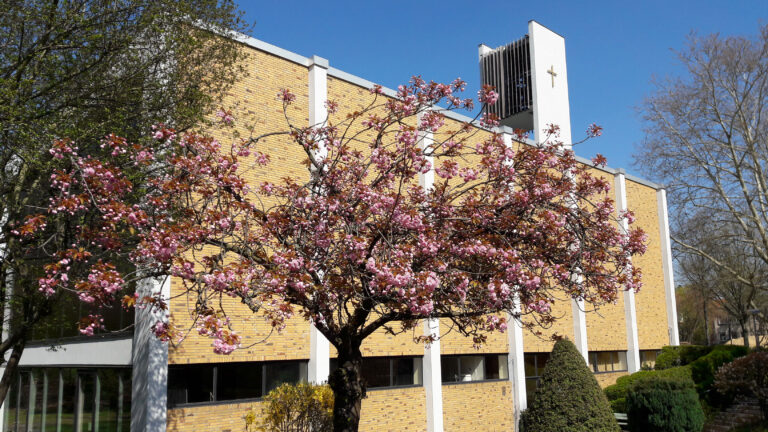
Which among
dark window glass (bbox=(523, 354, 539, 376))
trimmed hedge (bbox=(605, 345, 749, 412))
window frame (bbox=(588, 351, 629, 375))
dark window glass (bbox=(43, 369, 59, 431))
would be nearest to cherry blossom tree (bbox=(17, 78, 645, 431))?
dark window glass (bbox=(43, 369, 59, 431))

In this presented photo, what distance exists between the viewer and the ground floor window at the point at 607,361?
85.1 feet

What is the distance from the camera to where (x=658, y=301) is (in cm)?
3017

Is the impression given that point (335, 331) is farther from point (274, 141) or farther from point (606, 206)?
point (274, 141)

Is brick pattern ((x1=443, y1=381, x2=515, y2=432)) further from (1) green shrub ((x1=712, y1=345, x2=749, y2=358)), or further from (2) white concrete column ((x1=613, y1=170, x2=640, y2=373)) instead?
(1) green shrub ((x1=712, y1=345, x2=749, y2=358))

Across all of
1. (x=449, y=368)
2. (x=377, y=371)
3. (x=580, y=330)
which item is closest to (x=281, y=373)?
(x=377, y=371)

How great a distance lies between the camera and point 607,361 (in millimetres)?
26797

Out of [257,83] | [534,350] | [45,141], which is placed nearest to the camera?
[45,141]

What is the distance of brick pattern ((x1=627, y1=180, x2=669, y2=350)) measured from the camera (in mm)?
28734

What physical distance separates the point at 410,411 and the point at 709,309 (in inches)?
2323

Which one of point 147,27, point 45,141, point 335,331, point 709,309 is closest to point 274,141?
point 147,27

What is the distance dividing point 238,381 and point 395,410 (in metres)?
4.90

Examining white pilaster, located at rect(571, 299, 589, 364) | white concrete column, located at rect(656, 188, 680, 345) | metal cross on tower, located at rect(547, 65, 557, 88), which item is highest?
metal cross on tower, located at rect(547, 65, 557, 88)

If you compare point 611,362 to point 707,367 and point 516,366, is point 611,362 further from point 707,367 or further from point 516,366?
point 516,366

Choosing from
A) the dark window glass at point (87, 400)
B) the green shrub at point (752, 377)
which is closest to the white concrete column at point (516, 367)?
the green shrub at point (752, 377)
